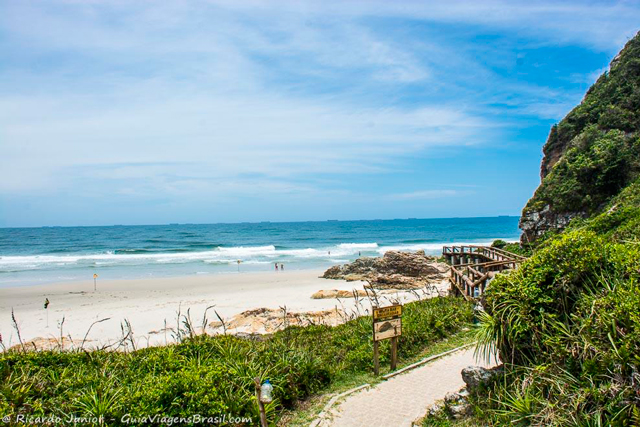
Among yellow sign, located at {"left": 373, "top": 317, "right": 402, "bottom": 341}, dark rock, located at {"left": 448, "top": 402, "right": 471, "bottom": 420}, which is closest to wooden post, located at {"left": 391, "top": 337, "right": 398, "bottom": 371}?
yellow sign, located at {"left": 373, "top": 317, "right": 402, "bottom": 341}

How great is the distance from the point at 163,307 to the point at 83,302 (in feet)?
20.0

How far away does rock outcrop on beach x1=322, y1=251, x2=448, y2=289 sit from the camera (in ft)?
85.6

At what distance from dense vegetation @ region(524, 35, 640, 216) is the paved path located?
20660 mm

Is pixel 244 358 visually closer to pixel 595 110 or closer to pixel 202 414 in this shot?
pixel 202 414

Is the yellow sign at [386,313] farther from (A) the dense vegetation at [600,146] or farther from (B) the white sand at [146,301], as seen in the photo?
(A) the dense vegetation at [600,146]

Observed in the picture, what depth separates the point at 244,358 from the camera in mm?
8258

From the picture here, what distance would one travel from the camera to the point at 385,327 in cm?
911

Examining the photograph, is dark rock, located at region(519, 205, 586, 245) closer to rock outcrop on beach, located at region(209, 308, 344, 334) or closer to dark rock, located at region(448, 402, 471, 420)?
rock outcrop on beach, located at region(209, 308, 344, 334)

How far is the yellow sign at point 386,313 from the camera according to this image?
9.02 metres

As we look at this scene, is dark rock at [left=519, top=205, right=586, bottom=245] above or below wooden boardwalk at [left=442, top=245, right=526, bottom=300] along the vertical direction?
above

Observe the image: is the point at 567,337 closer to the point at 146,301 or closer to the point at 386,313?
the point at 386,313

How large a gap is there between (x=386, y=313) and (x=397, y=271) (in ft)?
63.3

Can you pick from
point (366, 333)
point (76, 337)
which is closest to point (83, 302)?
point (76, 337)

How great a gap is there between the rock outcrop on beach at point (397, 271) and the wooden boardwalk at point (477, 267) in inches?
63.0
